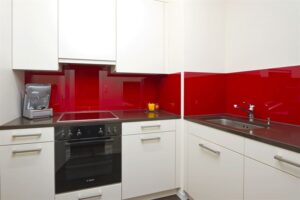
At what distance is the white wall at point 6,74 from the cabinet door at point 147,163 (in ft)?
3.10

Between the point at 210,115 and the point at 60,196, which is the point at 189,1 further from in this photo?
the point at 60,196

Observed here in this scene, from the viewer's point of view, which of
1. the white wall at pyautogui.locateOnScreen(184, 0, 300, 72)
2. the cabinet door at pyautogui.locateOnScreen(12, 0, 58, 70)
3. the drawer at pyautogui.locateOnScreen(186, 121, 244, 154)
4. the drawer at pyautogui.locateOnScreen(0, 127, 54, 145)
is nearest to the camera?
the drawer at pyautogui.locateOnScreen(186, 121, 244, 154)

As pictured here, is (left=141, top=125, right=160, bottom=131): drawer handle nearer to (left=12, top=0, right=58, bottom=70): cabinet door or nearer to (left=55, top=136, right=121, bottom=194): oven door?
(left=55, top=136, right=121, bottom=194): oven door

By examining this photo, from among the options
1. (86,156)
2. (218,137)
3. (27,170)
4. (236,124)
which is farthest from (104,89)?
(236,124)

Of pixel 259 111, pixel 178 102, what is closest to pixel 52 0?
pixel 178 102

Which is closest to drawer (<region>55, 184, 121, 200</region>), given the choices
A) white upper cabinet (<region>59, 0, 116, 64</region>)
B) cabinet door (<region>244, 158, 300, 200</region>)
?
cabinet door (<region>244, 158, 300, 200</region>)

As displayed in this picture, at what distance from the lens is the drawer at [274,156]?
0.82m

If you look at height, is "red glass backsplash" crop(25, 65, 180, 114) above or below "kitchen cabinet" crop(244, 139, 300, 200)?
above

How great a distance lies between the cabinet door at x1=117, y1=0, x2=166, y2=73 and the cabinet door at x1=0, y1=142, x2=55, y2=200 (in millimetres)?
991

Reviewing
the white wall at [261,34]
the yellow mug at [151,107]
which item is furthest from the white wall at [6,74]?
Result: the white wall at [261,34]

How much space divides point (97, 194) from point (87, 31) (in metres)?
1.46

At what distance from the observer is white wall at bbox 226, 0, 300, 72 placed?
4.38ft

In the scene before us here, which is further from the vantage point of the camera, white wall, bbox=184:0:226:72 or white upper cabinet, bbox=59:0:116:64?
white wall, bbox=184:0:226:72

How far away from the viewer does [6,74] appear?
137cm
